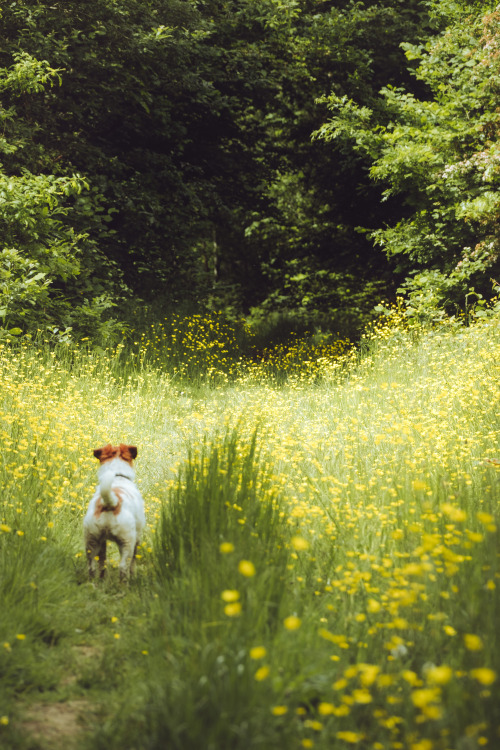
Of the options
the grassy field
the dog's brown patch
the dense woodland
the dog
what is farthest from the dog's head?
the dense woodland

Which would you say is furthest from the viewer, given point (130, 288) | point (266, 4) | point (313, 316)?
point (313, 316)

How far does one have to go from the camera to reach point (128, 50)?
32.5 ft

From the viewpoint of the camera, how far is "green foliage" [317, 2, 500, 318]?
8.79m

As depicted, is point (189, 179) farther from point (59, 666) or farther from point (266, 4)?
point (59, 666)

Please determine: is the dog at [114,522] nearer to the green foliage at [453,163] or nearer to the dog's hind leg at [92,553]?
the dog's hind leg at [92,553]

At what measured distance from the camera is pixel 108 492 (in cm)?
330

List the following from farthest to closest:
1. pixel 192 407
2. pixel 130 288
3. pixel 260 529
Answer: pixel 130 288 < pixel 192 407 < pixel 260 529

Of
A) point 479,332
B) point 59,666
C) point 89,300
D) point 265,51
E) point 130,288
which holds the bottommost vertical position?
point 59,666

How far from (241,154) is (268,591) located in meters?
12.3

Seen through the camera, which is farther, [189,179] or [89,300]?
[189,179]

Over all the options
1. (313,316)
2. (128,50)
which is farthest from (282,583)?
(313,316)

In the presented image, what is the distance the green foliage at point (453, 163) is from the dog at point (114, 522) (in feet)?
22.9

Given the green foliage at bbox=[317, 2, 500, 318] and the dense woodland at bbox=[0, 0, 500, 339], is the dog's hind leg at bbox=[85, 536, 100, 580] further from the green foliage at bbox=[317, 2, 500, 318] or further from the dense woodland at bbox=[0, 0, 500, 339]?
the green foliage at bbox=[317, 2, 500, 318]

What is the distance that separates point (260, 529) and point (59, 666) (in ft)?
3.88
